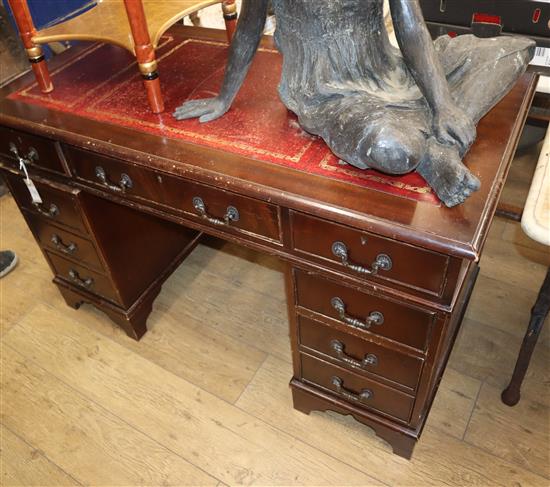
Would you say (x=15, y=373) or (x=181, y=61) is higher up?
(x=181, y=61)

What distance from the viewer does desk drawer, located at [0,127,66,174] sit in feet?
4.23

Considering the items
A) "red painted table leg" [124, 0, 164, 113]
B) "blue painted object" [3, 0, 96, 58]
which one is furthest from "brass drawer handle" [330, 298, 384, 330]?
"blue painted object" [3, 0, 96, 58]

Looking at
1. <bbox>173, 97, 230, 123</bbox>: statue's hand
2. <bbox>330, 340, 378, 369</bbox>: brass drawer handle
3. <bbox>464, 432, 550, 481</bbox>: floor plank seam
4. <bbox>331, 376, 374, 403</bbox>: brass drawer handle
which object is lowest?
<bbox>464, 432, 550, 481</bbox>: floor plank seam

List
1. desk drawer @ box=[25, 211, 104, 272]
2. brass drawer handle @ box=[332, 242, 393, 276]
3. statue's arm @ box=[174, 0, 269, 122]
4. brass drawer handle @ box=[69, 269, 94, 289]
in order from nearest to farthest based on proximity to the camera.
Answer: brass drawer handle @ box=[332, 242, 393, 276] < statue's arm @ box=[174, 0, 269, 122] < desk drawer @ box=[25, 211, 104, 272] < brass drawer handle @ box=[69, 269, 94, 289]

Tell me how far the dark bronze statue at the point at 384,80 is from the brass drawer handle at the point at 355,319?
0.31 meters

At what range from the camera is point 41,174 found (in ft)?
4.61

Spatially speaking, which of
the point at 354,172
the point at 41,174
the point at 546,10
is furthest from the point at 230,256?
the point at 546,10

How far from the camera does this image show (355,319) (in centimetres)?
112

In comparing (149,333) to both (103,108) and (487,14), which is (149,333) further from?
(487,14)

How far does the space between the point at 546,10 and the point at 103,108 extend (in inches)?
45.7

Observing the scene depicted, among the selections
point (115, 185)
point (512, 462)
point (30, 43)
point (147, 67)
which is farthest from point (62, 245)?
point (512, 462)

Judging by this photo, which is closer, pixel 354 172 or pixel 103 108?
pixel 354 172

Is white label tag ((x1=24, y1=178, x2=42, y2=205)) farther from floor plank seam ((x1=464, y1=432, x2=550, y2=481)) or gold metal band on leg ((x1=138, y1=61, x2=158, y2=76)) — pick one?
floor plank seam ((x1=464, y1=432, x2=550, y2=481))

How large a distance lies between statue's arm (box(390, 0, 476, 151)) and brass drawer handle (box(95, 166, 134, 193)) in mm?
661
